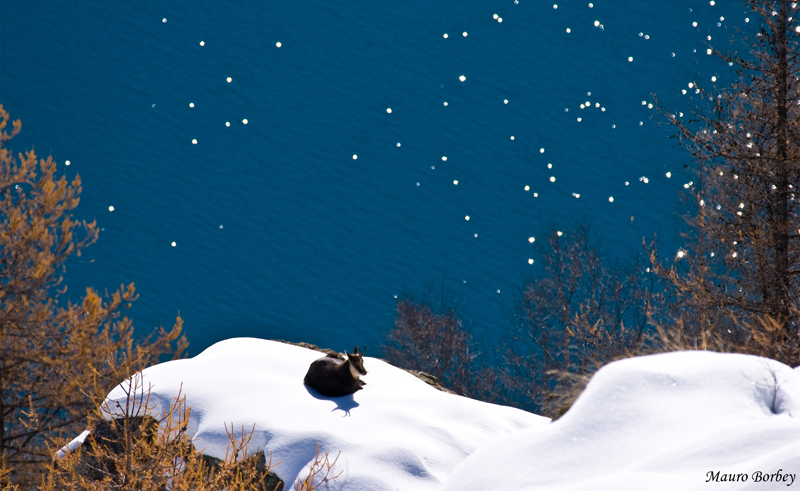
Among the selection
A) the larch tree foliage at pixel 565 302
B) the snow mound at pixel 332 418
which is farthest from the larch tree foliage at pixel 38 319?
the larch tree foliage at pixel 565 302

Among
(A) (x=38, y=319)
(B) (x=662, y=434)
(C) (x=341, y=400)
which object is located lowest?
(B) (x=662, y=434)

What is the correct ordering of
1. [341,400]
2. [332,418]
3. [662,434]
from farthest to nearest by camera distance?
[341,400] < [332,418] < [662,434]

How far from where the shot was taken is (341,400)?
6.62 m

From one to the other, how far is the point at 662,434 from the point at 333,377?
357 centimetres

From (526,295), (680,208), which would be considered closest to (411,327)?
(526,295)

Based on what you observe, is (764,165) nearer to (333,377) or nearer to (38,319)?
(333,377)

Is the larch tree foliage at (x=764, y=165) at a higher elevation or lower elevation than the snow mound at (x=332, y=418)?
higher

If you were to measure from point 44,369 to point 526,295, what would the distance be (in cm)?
1656

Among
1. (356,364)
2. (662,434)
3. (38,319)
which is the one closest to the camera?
(662,434)

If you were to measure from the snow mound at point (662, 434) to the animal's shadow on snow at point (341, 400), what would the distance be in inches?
65.5

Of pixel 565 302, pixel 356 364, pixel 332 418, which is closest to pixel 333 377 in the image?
pixel 356 364

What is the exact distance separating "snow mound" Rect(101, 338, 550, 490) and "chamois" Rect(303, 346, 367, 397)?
0.09 meters

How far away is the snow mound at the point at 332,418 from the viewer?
5.63 metres

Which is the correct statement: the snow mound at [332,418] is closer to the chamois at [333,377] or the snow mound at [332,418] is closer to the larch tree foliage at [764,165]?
the chamois at [333,377]
